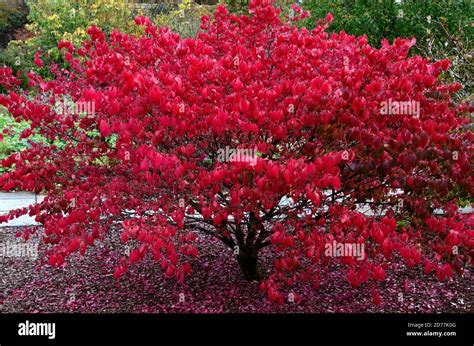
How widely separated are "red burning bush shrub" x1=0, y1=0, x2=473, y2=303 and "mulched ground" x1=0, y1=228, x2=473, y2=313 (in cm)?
78

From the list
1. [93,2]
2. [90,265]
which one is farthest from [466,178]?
[93,2]

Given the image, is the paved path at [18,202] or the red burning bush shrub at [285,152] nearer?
the red burning bush shrub at [285,152]

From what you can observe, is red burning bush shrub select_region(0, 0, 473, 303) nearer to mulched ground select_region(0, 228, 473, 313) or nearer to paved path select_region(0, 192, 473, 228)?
mulched ground select_region(0, 228, 473, 313)

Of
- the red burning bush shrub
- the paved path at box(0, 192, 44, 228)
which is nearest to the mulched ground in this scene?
the red burning bush shrub

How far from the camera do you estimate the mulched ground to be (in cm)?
373

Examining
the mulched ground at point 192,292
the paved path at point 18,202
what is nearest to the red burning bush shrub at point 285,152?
the mulched ground at point 192,292

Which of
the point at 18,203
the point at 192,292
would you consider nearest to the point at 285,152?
the point at 192,292

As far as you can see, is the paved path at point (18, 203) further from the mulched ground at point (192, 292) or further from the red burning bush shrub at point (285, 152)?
the red burning bush shrub at point (285, 152)

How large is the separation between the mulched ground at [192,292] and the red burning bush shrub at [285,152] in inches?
30.9

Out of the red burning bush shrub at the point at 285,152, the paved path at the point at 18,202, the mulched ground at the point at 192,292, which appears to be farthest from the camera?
the paved path at the point at 18,202

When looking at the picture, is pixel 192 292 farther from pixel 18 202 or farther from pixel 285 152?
pixel 18 202

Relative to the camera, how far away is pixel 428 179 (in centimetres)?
270

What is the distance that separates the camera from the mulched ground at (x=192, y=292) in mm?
3729
